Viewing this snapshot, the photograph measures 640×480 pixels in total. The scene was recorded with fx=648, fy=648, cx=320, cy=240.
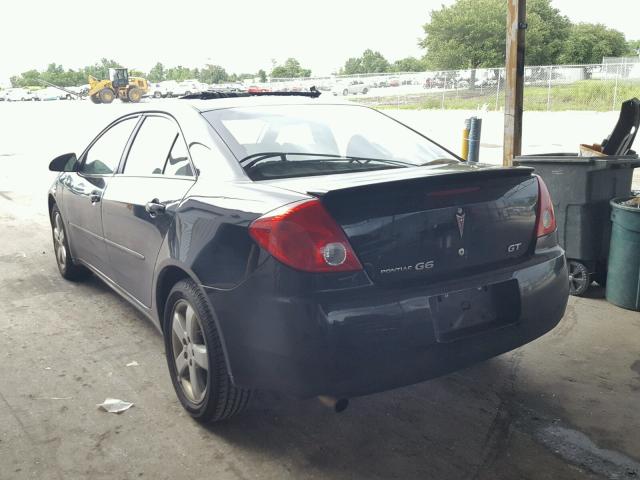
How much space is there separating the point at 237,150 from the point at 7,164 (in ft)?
48.7

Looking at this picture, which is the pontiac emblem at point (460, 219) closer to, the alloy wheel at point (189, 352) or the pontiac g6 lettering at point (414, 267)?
the pontiac g6 lettering at point (414, 267)

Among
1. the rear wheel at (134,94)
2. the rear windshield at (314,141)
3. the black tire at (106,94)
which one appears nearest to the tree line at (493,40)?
the rear wheel at (134,94)

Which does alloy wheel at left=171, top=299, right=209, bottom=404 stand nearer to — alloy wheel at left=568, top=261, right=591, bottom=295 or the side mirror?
the side mirror

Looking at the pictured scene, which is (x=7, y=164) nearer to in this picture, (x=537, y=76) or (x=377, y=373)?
(x=377, y=373)

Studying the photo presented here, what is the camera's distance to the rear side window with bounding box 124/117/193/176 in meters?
3.57

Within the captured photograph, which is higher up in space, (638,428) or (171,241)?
(171,241)

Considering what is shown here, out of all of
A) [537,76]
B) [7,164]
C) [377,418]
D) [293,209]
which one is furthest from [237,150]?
[537,76]

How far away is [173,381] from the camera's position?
11.5 feet

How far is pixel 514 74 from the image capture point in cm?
704

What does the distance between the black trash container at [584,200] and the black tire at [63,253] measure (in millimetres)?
4033

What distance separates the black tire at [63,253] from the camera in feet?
18.3

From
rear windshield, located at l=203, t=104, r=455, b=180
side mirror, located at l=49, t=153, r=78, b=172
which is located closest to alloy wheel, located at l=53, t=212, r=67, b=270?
side mirror, located at l=49, t=153, r=78, b=172

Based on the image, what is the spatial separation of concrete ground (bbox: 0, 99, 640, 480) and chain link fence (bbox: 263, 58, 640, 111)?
26.1 meters

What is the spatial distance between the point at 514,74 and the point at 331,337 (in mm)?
5403
